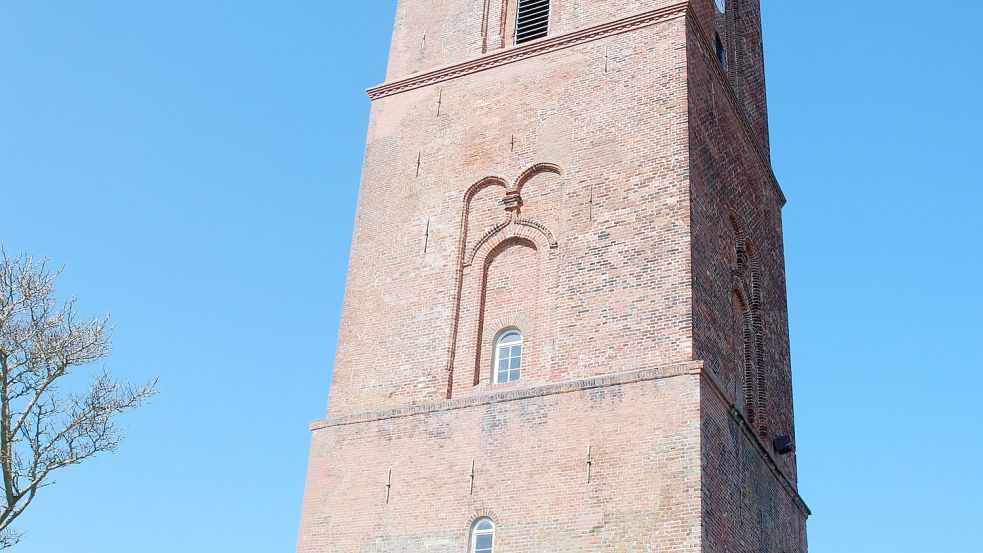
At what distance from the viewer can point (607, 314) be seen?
622 inches

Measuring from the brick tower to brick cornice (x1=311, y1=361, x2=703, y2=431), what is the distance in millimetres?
31

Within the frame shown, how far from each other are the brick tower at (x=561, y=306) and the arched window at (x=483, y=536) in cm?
→ 3

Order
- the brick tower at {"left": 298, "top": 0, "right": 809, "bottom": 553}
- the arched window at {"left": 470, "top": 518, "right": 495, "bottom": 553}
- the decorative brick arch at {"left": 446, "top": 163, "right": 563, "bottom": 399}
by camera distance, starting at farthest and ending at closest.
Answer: the decorative brick arch at {"left": 446, "top": 163, "right": 563, "bottom": 399}
the arched window at {"left": 470, "top": 518, "right": 495, "bottom": 553}
the brick tower at {"left": 298, "top": 0, "right": 809, "bottom": 553}

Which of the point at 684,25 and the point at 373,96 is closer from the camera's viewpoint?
the point at 684,25

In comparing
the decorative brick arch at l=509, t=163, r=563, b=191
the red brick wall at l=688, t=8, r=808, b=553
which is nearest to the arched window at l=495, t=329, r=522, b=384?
the decorative brick arch at l=509, t=163, r=563, b=191

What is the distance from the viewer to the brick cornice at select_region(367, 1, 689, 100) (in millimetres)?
18469

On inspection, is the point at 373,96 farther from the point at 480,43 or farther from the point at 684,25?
the point at 684,25

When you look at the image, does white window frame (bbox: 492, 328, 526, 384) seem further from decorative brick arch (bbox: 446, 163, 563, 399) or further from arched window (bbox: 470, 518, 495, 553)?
arched window (bbox: 470, 518, 495, 553)

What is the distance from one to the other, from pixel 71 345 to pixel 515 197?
273 inches

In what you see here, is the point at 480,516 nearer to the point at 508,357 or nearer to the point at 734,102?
the point at 508,357

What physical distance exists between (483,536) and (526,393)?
6.63 feet

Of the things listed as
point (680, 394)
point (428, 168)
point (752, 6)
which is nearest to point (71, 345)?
point (428, 168)

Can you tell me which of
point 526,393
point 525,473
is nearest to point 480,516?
point 525,473

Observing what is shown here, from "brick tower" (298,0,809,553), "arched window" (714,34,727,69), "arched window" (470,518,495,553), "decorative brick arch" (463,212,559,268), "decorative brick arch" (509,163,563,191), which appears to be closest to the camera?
"brick tower" (298,0,809,553)
